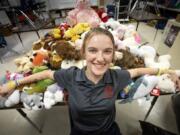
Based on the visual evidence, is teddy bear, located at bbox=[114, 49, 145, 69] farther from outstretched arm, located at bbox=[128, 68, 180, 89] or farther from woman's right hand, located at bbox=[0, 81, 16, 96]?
woman's right hand, located at bbox=[0, 81, 16, 96]

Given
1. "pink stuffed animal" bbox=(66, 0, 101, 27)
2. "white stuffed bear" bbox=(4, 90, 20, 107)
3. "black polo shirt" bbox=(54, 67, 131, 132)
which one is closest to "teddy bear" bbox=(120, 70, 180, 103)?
"black polo shirt" bbox=(54, 67, 131, 132)

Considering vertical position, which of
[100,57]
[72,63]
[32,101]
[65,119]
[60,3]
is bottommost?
[65,119]

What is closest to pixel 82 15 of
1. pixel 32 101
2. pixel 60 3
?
pixel 32 101

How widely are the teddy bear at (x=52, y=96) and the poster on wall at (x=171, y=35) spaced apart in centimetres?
146

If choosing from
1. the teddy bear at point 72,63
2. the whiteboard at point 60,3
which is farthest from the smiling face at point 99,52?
the whiteboard at point 60,3

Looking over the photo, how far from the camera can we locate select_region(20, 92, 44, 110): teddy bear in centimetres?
98

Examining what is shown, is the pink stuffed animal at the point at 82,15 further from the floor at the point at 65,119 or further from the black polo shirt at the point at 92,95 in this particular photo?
the black polo shirt at the point at 92,95

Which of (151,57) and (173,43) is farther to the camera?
(173,43)

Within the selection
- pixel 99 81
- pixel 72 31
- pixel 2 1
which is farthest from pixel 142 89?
pixel 2 1

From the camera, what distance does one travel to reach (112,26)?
184cm

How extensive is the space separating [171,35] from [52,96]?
5.14ft

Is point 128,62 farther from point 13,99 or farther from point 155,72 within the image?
point 13,99

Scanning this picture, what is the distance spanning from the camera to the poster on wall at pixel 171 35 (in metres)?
1.81

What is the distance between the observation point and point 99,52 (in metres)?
0.76
